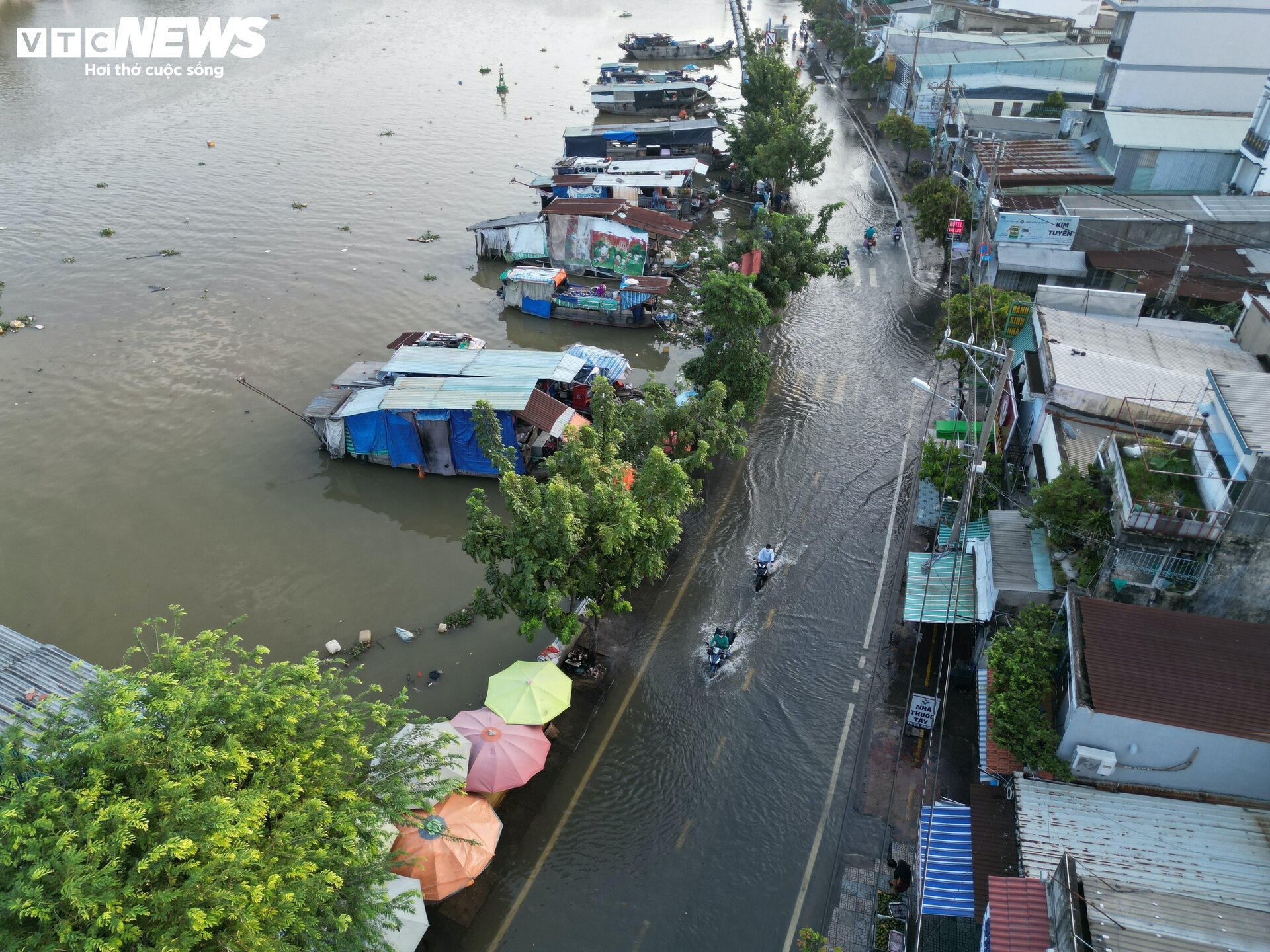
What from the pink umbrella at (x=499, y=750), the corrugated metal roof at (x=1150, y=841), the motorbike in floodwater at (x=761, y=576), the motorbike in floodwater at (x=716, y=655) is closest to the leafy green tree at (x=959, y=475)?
the motorbike in floodwater at (x=761, y=576)

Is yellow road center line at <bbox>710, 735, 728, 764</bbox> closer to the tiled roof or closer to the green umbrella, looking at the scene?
the green umbrella

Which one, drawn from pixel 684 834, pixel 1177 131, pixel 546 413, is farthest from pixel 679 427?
pixel 1177 131

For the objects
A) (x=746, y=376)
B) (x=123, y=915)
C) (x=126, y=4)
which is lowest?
(x=123, y=915)

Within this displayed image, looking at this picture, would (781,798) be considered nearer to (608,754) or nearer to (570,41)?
(608,754)

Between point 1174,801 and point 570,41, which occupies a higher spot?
point 570,41

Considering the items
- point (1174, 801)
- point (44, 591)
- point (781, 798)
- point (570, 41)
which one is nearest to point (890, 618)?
point (781, 798)

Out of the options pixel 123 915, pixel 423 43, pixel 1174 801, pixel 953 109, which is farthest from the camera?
pixel 423 43

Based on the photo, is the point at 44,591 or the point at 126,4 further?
the point at 126,4
